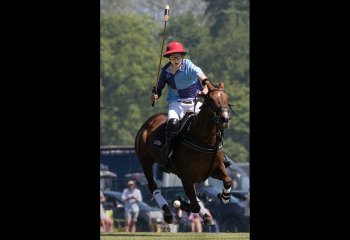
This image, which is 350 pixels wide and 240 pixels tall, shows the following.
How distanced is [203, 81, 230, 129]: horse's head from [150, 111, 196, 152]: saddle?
956 mm

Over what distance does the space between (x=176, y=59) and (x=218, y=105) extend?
1.59m

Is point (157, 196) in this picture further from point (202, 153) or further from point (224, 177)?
point (202, 153)

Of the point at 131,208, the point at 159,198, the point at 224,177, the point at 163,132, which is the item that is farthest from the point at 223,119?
the point at 131,208

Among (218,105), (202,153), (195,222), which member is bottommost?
(195,222)

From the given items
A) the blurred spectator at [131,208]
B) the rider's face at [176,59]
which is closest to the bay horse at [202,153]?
the rider's face at [176,59]

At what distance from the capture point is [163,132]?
2098 centimetres

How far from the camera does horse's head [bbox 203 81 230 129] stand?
1891 cm

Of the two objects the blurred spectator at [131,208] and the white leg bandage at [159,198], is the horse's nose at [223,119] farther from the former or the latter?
the blurred spectator at [131,208]

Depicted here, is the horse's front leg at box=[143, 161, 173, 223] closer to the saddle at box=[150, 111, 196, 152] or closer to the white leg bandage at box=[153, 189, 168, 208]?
the white leg bandage at box=[153, 189, 168, 208]
